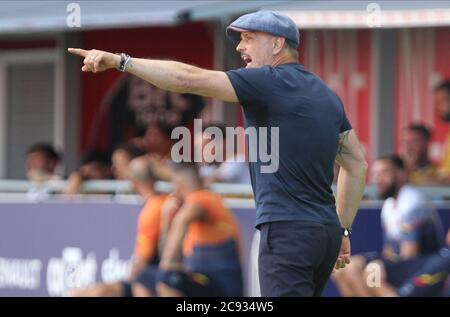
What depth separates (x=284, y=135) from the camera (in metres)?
5.92

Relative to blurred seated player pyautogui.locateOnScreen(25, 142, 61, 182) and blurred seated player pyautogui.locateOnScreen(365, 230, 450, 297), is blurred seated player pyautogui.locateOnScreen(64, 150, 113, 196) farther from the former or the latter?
blurred seated player pyautogui.locateOnScreen(365, 230, 450, 297)

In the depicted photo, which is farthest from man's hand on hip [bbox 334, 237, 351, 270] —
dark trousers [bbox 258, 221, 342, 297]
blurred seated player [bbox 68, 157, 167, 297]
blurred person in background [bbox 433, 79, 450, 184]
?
blurred person in background [bbox 433, 79, 450, 184]

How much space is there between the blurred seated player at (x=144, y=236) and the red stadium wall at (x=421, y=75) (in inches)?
124

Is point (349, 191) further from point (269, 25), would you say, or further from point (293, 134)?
point (269, 25)

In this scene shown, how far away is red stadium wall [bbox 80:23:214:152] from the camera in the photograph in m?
14.8

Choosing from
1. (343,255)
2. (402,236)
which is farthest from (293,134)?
(402,236)

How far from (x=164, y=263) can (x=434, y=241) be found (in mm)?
2161

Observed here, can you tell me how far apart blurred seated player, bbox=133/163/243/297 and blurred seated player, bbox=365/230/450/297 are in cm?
109

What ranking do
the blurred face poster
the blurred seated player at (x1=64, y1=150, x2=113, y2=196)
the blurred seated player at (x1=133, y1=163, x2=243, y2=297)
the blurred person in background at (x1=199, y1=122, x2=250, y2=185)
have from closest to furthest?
1. the blurred seated player at (x1=133, y1=163, x2=243, y2=297)
2. the blurred person in background at (x1=199, y1=122, x2=250, y2=185)
3. the blurred seated player at (x1=64, y1=150, x2=113, y2=196)
4. the blurred face poster

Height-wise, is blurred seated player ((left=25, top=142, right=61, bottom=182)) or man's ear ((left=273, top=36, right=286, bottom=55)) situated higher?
man's ear ((left=273, top=36, right=286, bottom=55))

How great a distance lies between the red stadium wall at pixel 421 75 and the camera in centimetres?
1277

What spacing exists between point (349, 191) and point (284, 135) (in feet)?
2.47
